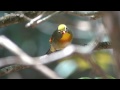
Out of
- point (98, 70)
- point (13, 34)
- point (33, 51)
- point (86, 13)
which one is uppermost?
point (13, 34)

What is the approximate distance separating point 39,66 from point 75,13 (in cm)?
37

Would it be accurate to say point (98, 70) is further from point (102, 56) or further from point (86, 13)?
point (102, 56)

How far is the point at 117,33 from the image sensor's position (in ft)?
0.66

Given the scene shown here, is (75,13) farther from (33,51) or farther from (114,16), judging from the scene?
(33,51)

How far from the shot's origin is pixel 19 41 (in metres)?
3.51

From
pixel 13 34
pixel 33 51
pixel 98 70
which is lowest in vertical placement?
pixel 98 70
